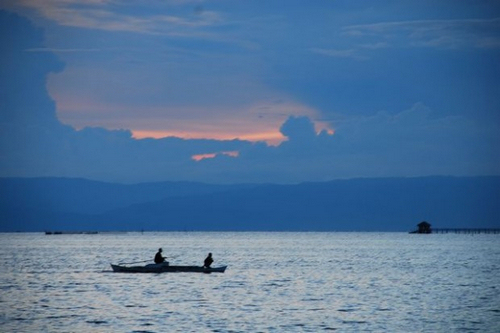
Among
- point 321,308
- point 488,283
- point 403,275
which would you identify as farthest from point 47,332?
point 403,275

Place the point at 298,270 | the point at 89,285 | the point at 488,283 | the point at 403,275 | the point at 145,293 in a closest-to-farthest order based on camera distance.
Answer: the point at 145,293 < the point at 89,285 < the point at 488,283 < the point at 403,275 < the point at 298,270

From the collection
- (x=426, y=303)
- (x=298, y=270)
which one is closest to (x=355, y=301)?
(x=426, y=303)

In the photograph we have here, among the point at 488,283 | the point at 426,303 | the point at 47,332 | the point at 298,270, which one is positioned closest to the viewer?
the point at 47,332

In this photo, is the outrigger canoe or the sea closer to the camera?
the sea

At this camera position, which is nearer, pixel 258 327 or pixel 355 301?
pixel 258 327

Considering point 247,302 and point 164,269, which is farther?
point 164,269

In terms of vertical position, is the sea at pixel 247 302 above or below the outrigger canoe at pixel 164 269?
below

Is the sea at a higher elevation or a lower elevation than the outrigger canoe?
lower

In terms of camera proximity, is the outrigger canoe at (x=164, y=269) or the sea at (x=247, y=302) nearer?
the sea at (x=247, y=302)

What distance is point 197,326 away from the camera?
160 feet

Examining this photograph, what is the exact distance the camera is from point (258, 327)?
48.7 m

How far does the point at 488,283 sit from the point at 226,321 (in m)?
39.7

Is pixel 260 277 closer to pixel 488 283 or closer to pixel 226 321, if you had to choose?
pixel 488 283

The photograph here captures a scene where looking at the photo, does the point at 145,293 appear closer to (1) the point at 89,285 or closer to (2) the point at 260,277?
(1) the point at 89,285
